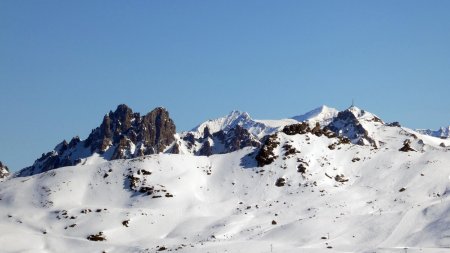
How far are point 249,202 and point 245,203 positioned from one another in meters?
0.73

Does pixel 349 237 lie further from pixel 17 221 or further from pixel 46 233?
pixel 17 221

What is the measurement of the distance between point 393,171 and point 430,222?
29648mm

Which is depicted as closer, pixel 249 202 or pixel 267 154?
pixel 249 202

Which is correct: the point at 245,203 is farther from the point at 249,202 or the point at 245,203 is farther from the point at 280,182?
the point at 280,182

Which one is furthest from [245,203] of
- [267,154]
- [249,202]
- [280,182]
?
[267,154]

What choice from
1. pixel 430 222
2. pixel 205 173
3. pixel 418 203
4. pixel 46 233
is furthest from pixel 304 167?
pixel 46 233

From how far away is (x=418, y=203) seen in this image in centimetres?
10100

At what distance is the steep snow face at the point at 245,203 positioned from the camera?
294ft

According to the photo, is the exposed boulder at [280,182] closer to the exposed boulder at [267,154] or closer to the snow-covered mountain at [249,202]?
the snow-covered mountain at [249,202]

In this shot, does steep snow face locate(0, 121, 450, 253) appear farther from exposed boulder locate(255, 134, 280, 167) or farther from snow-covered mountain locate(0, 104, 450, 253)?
exposed boulder locate(255, 134, 280, 167)

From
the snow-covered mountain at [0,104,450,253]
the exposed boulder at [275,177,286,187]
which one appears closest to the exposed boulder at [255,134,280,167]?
the snow-covered mountain at [0,104,450,253]

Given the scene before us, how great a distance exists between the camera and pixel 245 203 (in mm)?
112062

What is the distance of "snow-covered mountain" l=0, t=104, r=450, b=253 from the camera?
294 ft

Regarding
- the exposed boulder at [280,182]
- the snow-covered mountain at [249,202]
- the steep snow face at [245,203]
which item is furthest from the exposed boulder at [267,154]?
the exposed boulder at [280,182]
